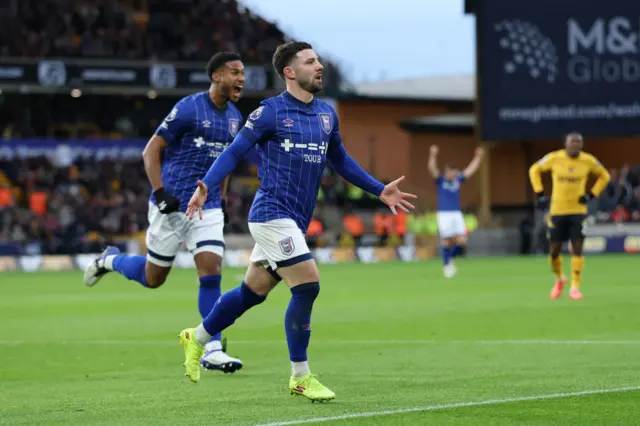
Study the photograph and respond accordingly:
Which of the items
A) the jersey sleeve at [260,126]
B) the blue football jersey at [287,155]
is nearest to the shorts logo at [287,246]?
the blue football jersey at [287,155]

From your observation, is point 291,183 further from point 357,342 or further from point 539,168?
point 539,168

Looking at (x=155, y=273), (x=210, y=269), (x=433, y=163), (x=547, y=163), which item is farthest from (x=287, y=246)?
(x=433, y=163)

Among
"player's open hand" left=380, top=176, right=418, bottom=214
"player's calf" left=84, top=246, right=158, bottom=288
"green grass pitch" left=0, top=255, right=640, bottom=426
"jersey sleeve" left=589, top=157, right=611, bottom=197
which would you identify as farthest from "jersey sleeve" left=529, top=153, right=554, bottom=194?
"player's open hand" left=380, top=176, right=418, bottom=214

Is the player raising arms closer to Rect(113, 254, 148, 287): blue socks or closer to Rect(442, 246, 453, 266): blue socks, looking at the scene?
Rect(442, 246, 453, 266): blue socks

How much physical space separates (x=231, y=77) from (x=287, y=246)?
309 centimetres

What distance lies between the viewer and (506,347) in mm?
12742

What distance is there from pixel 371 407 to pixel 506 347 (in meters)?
4.67

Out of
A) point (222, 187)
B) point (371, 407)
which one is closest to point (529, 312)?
point (222, 187)

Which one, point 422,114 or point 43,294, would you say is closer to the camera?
point 43,294

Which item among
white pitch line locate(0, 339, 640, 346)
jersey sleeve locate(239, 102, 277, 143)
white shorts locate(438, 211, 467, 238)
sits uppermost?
jersey sleeve locate(239, 102, 277, 143)

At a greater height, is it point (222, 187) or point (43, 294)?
point (222, 187)

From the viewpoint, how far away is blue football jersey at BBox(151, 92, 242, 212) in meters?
11.8

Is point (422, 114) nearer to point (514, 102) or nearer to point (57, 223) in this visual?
point (514, 102)

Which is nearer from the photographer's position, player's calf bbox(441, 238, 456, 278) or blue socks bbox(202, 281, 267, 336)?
blue socks bbox(202, 281, 267, 336)
